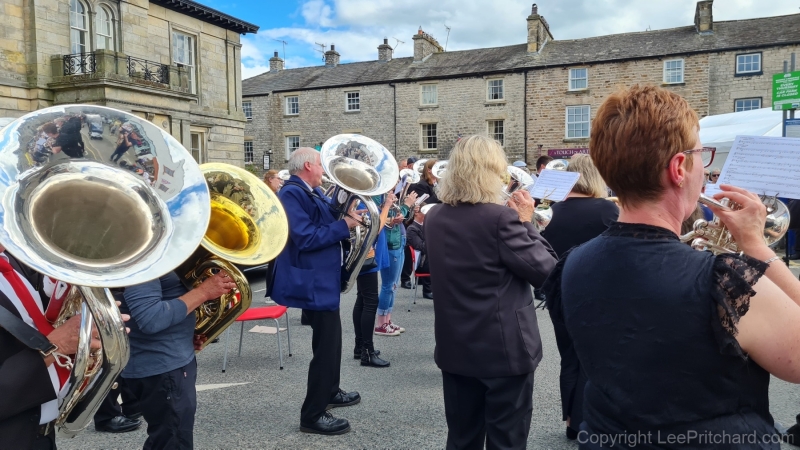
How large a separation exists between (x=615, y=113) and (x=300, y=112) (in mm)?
32153

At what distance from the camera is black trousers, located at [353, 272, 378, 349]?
16.8ft

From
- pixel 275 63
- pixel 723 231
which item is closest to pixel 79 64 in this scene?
pixel 723 231

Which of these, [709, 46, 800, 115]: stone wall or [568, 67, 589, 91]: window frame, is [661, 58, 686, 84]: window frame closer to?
[709, 46, 800, 115]: stone wall

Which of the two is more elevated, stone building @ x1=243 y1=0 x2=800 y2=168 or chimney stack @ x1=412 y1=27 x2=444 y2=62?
chimney stack @ x1=412 y1=27 x2=444 y2=62

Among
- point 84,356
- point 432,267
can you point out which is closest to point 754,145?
point 432,267

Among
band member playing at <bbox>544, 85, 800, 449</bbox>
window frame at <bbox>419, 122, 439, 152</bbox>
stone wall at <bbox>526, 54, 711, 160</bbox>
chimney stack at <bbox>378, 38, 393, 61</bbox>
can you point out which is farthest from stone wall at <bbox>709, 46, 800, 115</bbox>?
band member playing at <bbox>544, 85, 800, 449</bbox>

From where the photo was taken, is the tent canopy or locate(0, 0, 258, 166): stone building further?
locate(0, 0, 258, 166): stone building

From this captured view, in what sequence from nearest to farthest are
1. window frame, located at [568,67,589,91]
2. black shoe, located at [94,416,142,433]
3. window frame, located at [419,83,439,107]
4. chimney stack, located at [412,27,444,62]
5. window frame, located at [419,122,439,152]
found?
black shoe, located at [94,416,142,433], window frame, located at [568,67,589,91], window frame, located at [419,83,439,107], window frame, located at [419,122,439,152], chimney stack, located at [412,27,444,62]

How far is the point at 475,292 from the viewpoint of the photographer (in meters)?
2.63

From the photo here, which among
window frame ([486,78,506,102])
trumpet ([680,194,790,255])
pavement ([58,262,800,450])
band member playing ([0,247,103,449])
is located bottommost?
pavement ([58,262,800,450])

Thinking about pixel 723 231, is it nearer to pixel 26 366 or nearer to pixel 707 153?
pixel 707 153

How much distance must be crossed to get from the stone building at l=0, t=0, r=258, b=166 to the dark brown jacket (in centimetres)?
1498

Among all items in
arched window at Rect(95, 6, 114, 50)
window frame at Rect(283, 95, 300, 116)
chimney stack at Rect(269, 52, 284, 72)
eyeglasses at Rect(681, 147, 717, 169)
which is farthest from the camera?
chimney stack at Rect(269, 52, 284, 72)

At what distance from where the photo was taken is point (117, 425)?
387 cm
